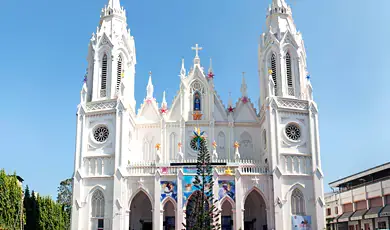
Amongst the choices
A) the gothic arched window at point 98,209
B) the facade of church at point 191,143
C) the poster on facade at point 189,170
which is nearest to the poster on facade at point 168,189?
the facade of church at point 191,143

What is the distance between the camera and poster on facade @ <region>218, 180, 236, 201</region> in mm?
42834

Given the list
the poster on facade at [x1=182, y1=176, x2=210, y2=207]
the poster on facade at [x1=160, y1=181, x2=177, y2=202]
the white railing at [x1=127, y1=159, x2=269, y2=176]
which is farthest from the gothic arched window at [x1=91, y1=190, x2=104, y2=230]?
the poster on facade at [x1=182, y1=176, x2=210, y2=207]

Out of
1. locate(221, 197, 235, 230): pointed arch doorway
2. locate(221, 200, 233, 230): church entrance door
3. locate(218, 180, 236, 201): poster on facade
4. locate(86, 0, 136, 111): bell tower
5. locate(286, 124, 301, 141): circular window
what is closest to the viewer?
locate(218, 180, 236, 201): poster on facade

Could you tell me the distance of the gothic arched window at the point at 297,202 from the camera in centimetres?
4359

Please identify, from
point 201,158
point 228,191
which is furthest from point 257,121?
point 201,158

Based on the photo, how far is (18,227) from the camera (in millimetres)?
38219

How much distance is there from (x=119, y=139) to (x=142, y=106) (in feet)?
22.4

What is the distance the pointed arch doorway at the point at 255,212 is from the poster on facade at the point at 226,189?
140 inches

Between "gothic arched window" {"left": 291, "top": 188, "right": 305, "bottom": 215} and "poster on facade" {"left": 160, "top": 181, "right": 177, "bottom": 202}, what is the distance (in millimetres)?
10926

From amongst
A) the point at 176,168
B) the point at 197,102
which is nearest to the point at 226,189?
the point at 176,168

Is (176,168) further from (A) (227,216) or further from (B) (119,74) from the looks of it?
(B) (119,74)

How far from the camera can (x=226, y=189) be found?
4300cm

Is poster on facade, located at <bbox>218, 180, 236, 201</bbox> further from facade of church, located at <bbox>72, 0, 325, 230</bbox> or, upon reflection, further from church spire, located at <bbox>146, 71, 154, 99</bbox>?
church spire, located at <bbox>146, 71, 154, 99</bbox>

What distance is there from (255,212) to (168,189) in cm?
993
